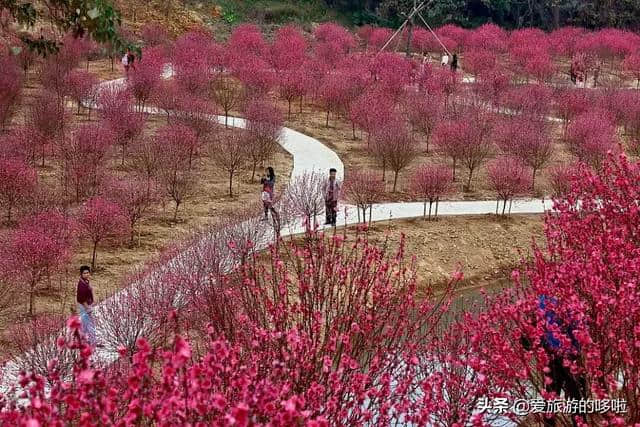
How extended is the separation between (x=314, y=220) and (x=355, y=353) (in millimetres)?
3186

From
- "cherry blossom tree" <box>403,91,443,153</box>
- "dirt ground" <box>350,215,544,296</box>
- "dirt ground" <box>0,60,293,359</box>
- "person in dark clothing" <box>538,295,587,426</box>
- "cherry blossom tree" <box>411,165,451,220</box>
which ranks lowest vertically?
"dirt ground" <box>350,215,544,296</box>

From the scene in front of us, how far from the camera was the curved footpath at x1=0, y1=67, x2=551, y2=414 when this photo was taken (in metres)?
11.8

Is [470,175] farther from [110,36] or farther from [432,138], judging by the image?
[110,36]

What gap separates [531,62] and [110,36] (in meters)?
29.0

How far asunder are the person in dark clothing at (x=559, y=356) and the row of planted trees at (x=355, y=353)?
0.16 ft

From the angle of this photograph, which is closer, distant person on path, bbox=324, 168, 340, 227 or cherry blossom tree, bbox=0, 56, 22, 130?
distant person on path, bbox=324, 168, 340, 227

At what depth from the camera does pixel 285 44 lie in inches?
1492

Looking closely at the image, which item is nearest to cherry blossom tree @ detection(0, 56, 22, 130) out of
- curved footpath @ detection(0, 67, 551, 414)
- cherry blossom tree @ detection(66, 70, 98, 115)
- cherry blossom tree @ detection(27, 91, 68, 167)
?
cherry blossom tree @ detection(27, 91, 68, 167)

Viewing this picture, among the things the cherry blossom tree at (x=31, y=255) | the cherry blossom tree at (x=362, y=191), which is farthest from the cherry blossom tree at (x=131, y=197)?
the cherry blossom tree at (x=362, y=191)

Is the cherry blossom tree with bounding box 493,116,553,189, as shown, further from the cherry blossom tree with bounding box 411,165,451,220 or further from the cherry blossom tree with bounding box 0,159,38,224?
the cherry blossom tree with bounding box 0,159,38,224

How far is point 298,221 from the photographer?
1844cm

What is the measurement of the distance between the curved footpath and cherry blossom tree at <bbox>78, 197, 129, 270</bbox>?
272cm

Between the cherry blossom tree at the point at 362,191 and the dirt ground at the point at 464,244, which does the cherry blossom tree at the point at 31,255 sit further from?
the dirt ground at the point at 464,244

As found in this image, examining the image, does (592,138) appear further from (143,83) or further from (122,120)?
(143,83)
